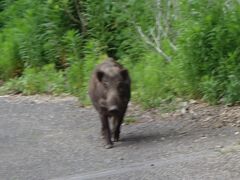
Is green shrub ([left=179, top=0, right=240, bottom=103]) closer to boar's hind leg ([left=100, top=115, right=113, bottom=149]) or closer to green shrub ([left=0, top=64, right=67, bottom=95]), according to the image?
boar's hind leg ([left=100, top=115, right=113, bottom=149])

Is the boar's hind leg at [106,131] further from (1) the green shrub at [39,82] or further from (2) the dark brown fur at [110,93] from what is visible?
(1) the green shrub at [39,82]

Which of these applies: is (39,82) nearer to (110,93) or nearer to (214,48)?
(214,48)

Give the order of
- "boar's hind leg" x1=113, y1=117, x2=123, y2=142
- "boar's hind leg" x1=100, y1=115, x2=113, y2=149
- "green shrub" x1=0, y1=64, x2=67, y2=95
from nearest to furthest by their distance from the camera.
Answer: "boar's hind leg" x1=100, y1=115, x2=113, y2=149, "boar's hind leg" x1=113, y1=117, x2=123, y2=142, "green shrub" x1=0, y1=64, x2=67, y2=95

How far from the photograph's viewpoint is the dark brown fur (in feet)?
26.5

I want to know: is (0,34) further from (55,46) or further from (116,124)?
(116,124)

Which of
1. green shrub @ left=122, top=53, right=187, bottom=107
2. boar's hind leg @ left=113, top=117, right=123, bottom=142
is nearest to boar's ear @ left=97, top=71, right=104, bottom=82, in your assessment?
boar's hind leg @ left=113, top=117, right=123, bottom=142

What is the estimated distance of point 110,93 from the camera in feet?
26.6

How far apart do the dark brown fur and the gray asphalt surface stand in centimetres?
29

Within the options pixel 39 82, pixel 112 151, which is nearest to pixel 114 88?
pixel 112 151

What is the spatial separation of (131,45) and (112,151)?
4553mm

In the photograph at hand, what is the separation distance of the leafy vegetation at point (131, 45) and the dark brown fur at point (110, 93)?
1.94m

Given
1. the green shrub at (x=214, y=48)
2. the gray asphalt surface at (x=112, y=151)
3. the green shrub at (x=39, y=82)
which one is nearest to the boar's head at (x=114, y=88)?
the gray asphalt surface at (x=112, y=151)

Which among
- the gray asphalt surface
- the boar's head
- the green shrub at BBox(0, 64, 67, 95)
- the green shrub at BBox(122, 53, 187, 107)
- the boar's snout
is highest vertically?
the boar's head

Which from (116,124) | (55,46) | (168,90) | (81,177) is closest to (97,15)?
(55,46)
